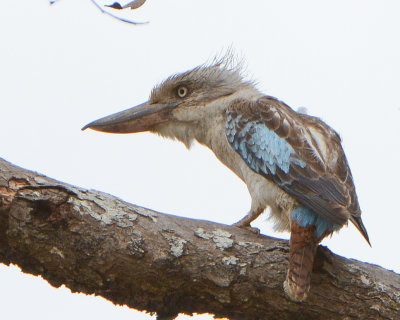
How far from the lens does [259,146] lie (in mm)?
3842

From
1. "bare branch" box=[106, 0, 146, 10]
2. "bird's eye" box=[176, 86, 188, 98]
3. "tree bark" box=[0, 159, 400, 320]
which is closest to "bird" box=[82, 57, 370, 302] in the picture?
"bird's eye" box=[176, 86, 188, 98]

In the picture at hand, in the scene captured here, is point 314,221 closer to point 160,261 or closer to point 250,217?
point 250,217

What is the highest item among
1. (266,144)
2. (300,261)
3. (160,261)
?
(266,144)

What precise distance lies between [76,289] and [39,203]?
1.43ft

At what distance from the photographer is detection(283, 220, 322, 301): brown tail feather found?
9.65ft

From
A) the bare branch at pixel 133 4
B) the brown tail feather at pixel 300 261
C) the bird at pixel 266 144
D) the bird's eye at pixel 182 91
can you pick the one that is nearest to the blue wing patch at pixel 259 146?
the bird at pixel 266 144

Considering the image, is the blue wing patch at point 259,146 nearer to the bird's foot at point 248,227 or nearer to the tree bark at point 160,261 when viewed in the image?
the bird's foot at point 248,227

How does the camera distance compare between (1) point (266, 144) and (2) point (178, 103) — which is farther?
(2) point (178, 103)

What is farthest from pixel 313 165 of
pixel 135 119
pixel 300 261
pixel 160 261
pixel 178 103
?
pixel 135 119

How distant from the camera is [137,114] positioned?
466 centimetres

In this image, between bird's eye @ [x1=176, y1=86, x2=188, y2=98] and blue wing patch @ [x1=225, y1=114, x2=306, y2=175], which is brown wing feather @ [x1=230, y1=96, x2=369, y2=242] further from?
bird's eye @ [x1=176, y1=86, x2=188, y2=98]

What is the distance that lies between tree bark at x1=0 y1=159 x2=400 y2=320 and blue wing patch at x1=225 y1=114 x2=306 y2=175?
54 centimetres

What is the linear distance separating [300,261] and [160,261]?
67cm

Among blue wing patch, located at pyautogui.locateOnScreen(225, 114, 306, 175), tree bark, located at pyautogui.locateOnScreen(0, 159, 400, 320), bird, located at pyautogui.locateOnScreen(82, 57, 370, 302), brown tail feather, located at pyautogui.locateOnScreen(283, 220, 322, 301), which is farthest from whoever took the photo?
blue wing patch, located at pyautogui.locateOnScreen(225, 114, 306, 175)
